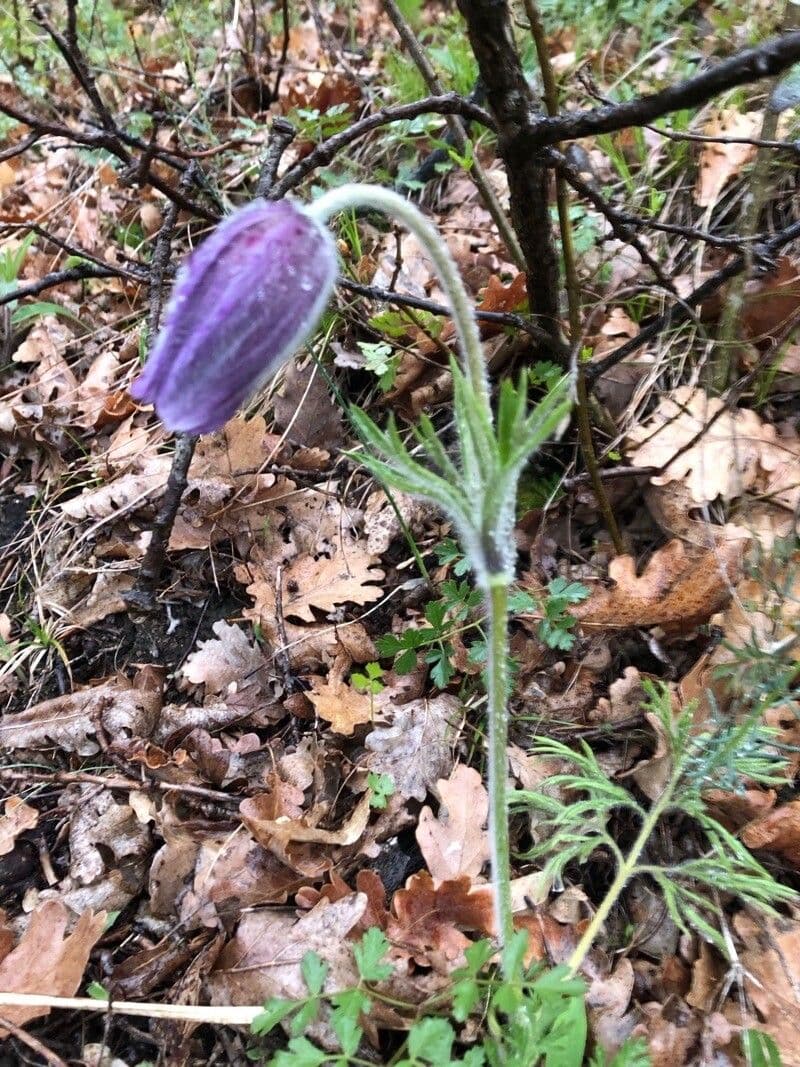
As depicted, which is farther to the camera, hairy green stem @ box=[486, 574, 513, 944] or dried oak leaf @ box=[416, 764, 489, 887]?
dried oak leaf @ box=[416, 764, 489, 887]

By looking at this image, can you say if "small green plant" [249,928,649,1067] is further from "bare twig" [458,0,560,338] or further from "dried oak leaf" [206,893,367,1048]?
"bare twig" [458,0,560,338]

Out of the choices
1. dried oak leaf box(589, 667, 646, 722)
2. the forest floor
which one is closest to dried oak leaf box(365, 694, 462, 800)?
the forest floor

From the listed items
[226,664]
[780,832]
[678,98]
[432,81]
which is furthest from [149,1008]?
[432,81]

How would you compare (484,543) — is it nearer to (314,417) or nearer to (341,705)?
(341,705)

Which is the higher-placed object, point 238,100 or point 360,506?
point 238,100

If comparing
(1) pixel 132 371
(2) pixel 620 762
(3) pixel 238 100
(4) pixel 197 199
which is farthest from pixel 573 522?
A: (3) pixel 238 100

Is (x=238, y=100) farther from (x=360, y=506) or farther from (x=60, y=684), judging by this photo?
(x=60, y=684)

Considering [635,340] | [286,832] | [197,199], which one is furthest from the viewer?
[197,199]
